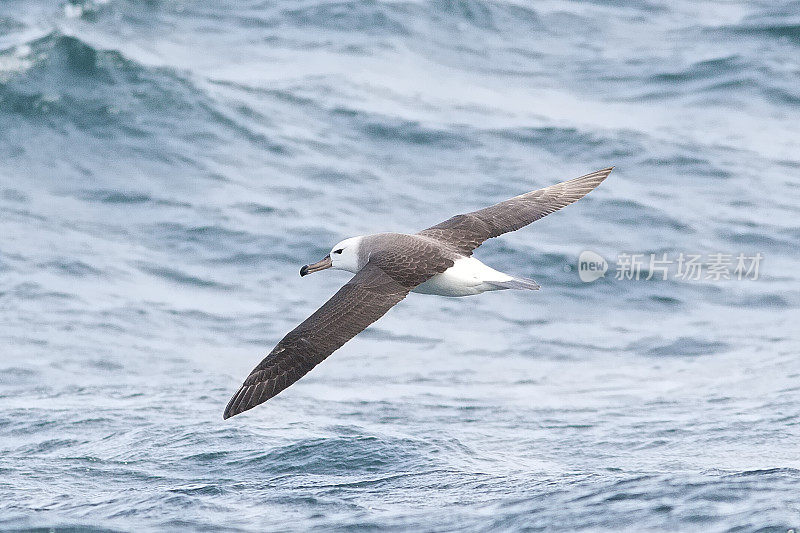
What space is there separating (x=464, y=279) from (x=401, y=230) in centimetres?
779

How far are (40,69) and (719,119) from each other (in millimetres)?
12441

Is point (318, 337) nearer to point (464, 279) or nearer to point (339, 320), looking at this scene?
point (339, 320)

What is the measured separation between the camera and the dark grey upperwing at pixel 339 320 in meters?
9.34

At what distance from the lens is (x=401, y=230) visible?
18250mm

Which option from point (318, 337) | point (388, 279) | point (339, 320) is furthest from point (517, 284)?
point (318, 337)

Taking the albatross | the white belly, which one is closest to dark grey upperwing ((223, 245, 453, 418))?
the albatross

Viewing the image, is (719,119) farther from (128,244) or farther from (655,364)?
(128,244)

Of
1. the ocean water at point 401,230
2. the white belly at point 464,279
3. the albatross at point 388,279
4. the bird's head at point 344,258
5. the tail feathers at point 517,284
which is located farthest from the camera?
the bird's head at point 344,258

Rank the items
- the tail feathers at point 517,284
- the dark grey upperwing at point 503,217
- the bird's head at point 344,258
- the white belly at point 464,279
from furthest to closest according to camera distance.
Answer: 1. the dark grey upperwing at point 503,217
2. the bird's head at point 344,258
3. the white belly at point 464,279
4. the tail feathers at point 517,284

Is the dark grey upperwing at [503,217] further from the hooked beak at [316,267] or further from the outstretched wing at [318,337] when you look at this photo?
the outstretched wing at [318,337]

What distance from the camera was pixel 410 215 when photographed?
62.0 feet

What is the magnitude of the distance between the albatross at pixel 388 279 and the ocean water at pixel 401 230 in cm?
108

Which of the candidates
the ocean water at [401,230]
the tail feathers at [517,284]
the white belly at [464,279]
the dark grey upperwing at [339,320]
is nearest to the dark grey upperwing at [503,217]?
the white belly at [464,279]

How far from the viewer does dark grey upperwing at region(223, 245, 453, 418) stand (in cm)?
934
